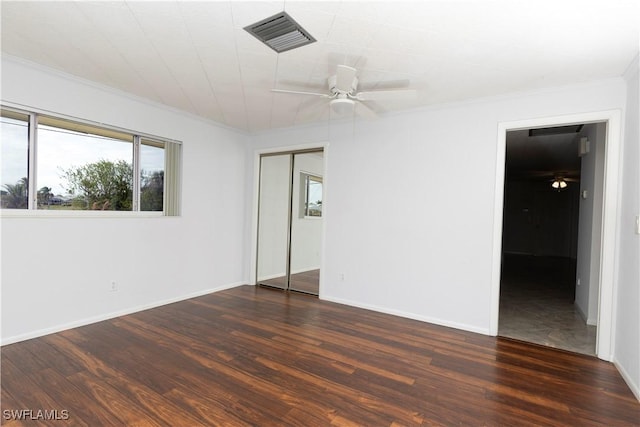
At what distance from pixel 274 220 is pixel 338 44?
3371mm

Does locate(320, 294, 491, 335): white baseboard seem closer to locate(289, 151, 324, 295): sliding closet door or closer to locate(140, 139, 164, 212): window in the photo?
locate(289, 151, 324, 295): sliding closet door

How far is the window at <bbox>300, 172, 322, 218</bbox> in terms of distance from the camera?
482 centimetres

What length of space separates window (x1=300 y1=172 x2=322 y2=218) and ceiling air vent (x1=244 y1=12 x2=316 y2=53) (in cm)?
248

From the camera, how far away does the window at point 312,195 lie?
15.8 feet

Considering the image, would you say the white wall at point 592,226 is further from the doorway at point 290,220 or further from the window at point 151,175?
the window at point 151,175

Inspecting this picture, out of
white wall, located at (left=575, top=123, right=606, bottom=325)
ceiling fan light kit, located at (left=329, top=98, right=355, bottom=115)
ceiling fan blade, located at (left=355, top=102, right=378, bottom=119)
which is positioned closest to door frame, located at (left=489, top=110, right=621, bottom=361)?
white wall, located at (left=575, top=123, right=606, bottom=325)

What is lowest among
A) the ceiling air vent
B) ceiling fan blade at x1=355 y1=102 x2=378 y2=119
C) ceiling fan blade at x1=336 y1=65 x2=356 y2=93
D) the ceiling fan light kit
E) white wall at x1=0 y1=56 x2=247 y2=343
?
white wall at x1=0 y1=56 x2=247 y2=343

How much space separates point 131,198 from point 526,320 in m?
5.13

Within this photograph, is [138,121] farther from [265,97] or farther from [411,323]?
[411,323]

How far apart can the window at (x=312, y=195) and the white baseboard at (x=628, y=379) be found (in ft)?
11.6

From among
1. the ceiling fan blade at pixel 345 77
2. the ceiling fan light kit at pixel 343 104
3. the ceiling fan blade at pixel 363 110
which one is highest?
the ceiling fan blade at pixel 345 77

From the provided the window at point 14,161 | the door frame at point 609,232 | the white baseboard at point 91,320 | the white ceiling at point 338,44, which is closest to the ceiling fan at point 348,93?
the white ceiling at point 338,44

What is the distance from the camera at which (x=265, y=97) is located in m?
3.71

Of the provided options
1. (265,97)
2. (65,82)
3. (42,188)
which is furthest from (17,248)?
(265,97)
